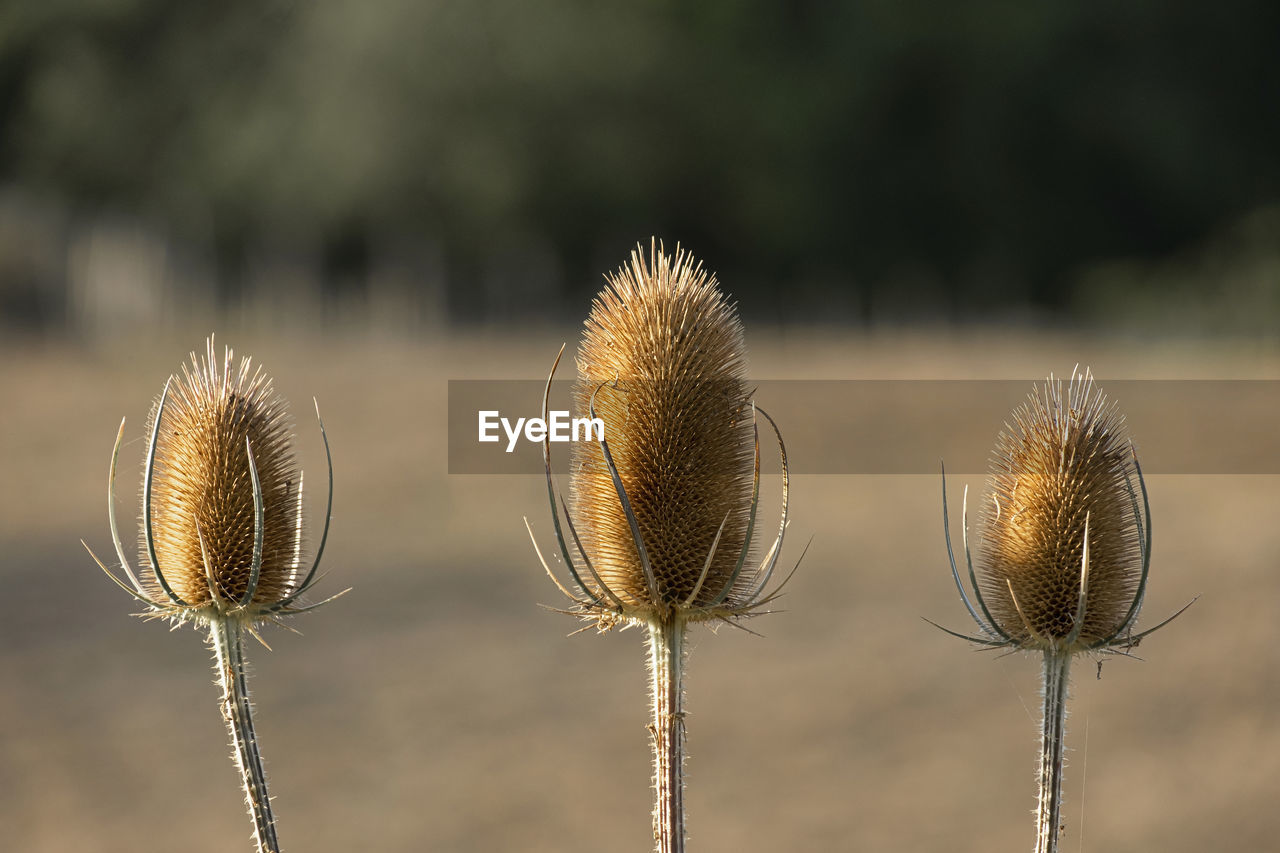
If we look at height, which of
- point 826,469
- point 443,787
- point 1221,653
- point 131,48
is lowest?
point 443,787

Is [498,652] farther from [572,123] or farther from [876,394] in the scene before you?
[572,123]

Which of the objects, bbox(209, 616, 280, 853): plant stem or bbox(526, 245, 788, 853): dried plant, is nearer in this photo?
bbox(209, 616, 280, 853): plant stem

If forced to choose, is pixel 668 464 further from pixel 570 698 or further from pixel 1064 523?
pixel 570 698

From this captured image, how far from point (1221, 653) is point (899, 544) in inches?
195

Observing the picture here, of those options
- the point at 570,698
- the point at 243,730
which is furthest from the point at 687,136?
the point at 243,730

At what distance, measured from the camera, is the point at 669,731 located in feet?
10.4

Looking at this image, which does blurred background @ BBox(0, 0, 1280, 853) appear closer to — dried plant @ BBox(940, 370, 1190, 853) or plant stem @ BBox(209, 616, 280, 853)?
dried plant @ BBox(940, 370, 1190, 853)

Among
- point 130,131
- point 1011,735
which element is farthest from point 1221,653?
point 130,131

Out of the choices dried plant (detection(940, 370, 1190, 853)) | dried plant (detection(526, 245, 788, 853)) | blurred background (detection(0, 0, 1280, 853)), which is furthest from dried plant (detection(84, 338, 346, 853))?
blurred background (detection(0, 0, 1280, 853))

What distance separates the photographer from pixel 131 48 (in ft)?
133

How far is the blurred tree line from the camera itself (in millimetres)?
39250

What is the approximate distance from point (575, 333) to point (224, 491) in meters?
25.9

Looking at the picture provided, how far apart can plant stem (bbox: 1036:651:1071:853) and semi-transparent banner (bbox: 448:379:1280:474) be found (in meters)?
14.6

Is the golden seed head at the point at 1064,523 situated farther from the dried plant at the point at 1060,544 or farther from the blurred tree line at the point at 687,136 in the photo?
the blurred tree line at the point at 687,136
